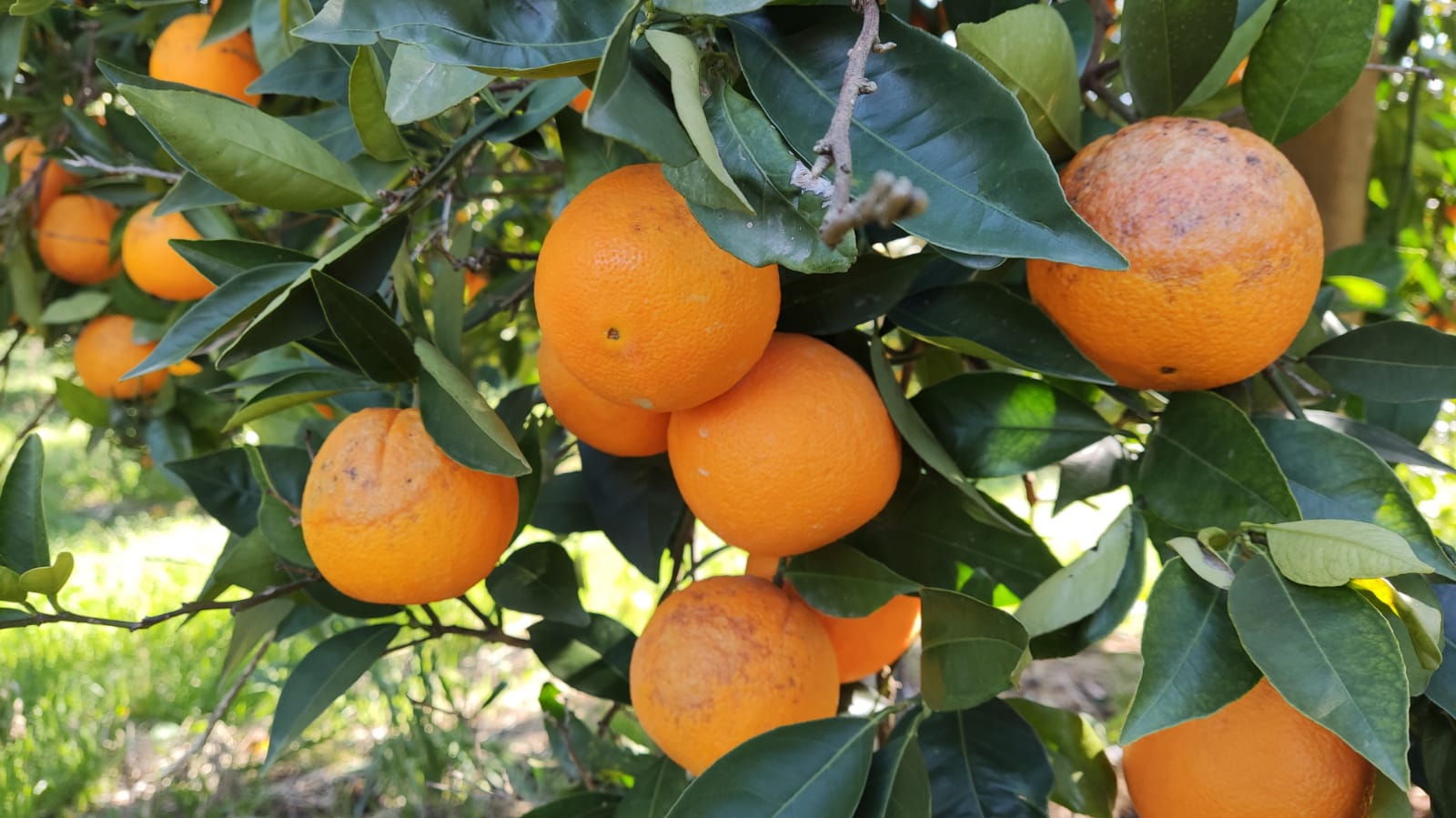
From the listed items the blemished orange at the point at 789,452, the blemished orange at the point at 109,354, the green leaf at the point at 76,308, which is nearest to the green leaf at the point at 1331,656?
the blemished orange at the point at 789,452

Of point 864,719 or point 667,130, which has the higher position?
point 667,130

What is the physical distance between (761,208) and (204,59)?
819mm

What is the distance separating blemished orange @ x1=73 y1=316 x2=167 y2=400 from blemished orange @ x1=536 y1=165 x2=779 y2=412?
0.95 metres

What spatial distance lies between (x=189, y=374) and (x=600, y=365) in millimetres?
1110

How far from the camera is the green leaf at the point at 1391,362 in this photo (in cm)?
69

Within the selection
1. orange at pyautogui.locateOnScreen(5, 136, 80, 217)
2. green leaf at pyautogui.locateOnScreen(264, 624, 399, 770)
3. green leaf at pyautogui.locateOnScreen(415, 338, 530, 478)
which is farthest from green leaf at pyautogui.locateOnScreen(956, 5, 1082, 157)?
orange at pyautogui.locateOnScreen(5, 136, 80, 217)

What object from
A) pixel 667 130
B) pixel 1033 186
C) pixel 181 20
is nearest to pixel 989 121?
pixel 1033 186

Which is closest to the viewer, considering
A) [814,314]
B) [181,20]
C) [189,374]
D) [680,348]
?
[680,348]

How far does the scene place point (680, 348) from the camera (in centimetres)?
55

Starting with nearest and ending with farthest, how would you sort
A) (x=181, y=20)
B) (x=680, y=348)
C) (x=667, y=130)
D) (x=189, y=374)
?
(x=667, y=130), (x=680, y=348), (x=181, y=20), (x=189, y=374)

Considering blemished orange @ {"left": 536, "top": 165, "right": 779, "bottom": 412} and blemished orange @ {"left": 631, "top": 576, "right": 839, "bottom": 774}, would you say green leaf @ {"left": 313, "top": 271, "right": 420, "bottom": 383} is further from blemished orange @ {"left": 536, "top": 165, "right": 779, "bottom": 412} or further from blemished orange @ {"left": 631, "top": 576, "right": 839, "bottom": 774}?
blemished orange @ {"left": 631, "top": 576, "right": 839, "bottom": 774}

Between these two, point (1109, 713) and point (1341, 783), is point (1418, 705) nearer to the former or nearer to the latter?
point (1341, 783)

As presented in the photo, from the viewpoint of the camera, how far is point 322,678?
842 millimetres

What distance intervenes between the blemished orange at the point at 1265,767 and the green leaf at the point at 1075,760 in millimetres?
169
